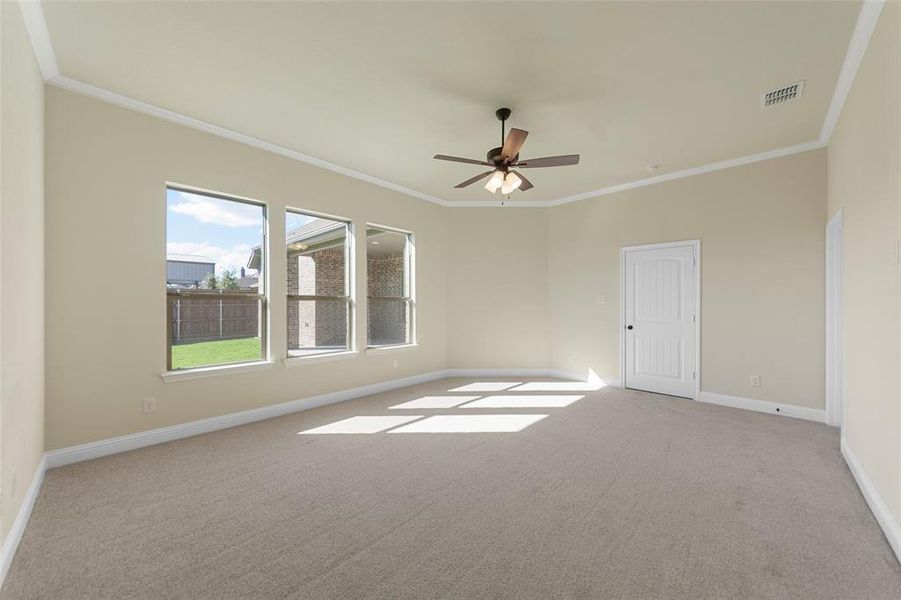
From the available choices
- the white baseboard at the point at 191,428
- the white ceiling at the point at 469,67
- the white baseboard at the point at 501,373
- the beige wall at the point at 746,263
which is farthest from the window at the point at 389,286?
the beige wall at the point at 746,263

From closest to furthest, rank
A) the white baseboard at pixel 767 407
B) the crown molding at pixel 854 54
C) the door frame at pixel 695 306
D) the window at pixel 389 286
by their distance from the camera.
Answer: the crown molding at pixel 854 54 < the white baseboard at pixel 767 407 < the door frame at pixel 695 306 < the window at pixel 389 286

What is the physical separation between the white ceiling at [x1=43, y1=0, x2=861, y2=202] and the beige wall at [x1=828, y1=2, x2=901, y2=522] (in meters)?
0.34

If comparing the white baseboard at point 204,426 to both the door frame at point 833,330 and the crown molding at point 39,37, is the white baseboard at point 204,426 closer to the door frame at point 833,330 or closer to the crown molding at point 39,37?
the crown molding at point 39,37

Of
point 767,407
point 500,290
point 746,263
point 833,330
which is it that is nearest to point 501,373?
point 500,290

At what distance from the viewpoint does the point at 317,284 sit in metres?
4.84

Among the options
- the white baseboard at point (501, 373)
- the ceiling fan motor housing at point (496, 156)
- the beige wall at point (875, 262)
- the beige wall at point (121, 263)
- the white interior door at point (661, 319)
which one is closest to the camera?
the beige wall at point (875, 262)

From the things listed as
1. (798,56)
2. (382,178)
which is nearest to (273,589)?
(798,56)

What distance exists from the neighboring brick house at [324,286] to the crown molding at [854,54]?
15.5 ft

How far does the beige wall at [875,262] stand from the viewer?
2.05 metres

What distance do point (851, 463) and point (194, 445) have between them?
16.5 ft

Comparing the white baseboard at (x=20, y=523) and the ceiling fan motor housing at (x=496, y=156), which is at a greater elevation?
the ceiling fan motor housing at (x=496, y=156)

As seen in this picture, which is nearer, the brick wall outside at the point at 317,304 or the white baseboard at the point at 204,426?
the white baseboard at the point at 204,426

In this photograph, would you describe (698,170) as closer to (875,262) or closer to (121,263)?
(875,262)

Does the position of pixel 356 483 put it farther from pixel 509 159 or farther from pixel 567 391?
pixel 567 391
